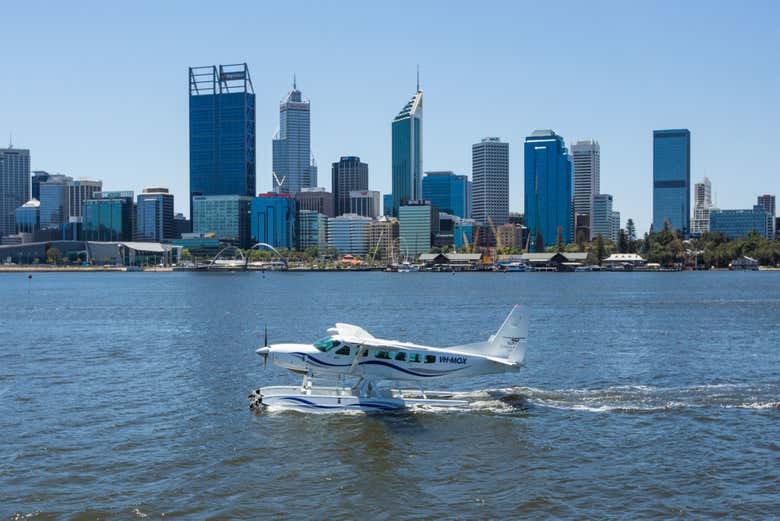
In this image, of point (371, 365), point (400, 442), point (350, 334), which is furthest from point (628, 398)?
point (350, 334)

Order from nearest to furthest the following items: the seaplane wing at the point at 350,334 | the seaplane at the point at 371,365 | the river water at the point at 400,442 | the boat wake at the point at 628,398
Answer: the river water at the point at 400,442 → the seaplane wing at the point at 350,334 → the seaplane at the point at 371,365 → the boat wake at the point at 628,398

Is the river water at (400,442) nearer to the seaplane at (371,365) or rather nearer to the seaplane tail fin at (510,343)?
the seaplane at (371,365)

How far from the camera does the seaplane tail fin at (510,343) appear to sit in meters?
29.9

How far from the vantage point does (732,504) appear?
19.4 m

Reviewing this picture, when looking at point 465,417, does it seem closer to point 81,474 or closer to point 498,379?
point 498,379

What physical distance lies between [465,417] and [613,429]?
4921 mm

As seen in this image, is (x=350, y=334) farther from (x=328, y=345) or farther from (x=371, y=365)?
(x=371, y=365)

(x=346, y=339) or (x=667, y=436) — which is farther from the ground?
(x=346, y=339)

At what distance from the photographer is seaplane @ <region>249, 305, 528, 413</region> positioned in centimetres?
2841

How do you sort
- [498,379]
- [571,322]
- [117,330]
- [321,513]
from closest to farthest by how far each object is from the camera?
[321,513] < [498,379] < [117,330] < [571,322]

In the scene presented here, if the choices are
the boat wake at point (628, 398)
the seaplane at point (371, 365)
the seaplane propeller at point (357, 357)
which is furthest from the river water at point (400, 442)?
the seaplane propeller at point (357, 357)

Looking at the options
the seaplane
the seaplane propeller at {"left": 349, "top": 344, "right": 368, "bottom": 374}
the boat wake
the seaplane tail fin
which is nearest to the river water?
the boat wake

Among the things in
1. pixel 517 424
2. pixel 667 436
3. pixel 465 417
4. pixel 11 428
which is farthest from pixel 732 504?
pixel 11 428

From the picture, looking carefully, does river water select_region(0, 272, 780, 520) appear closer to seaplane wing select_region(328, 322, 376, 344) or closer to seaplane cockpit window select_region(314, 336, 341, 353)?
seaplane cockpit window select_region(314, 336, 341, 353)
